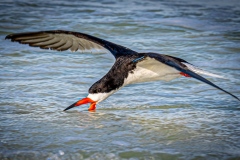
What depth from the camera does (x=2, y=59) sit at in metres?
7.70

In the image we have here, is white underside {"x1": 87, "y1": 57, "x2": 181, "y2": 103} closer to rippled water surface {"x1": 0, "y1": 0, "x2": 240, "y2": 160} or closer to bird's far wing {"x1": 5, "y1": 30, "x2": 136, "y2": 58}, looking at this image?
rippled water surface {"x1": 0, "y1": 0, "x2": 240, "y2": 160}

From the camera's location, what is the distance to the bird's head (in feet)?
17.8

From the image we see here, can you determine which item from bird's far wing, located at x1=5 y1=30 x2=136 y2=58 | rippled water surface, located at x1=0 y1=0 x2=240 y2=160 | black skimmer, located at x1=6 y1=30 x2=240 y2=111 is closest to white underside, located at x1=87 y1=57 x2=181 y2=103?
black skimmer, located at x1=6 y1=30 x2=240 y2=111

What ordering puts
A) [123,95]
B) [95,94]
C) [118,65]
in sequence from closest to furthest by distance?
[95,94], [118,65], [123,95]

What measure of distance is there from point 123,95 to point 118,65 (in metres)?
0.49

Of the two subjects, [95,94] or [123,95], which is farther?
[123,95]

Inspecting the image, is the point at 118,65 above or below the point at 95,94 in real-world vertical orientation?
above

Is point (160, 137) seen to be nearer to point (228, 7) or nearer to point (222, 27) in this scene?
point (222, 27)

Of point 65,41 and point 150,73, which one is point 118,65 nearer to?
point 150,73

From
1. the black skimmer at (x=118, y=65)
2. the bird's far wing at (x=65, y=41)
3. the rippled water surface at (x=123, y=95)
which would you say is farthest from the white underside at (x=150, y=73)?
the bird's far wing at (x=65, y=41)

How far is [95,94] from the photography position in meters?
5.45

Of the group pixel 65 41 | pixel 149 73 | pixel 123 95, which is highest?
pixel 65 41

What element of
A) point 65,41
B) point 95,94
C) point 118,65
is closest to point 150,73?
point 118,65

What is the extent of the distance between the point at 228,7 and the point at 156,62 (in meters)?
5.83
